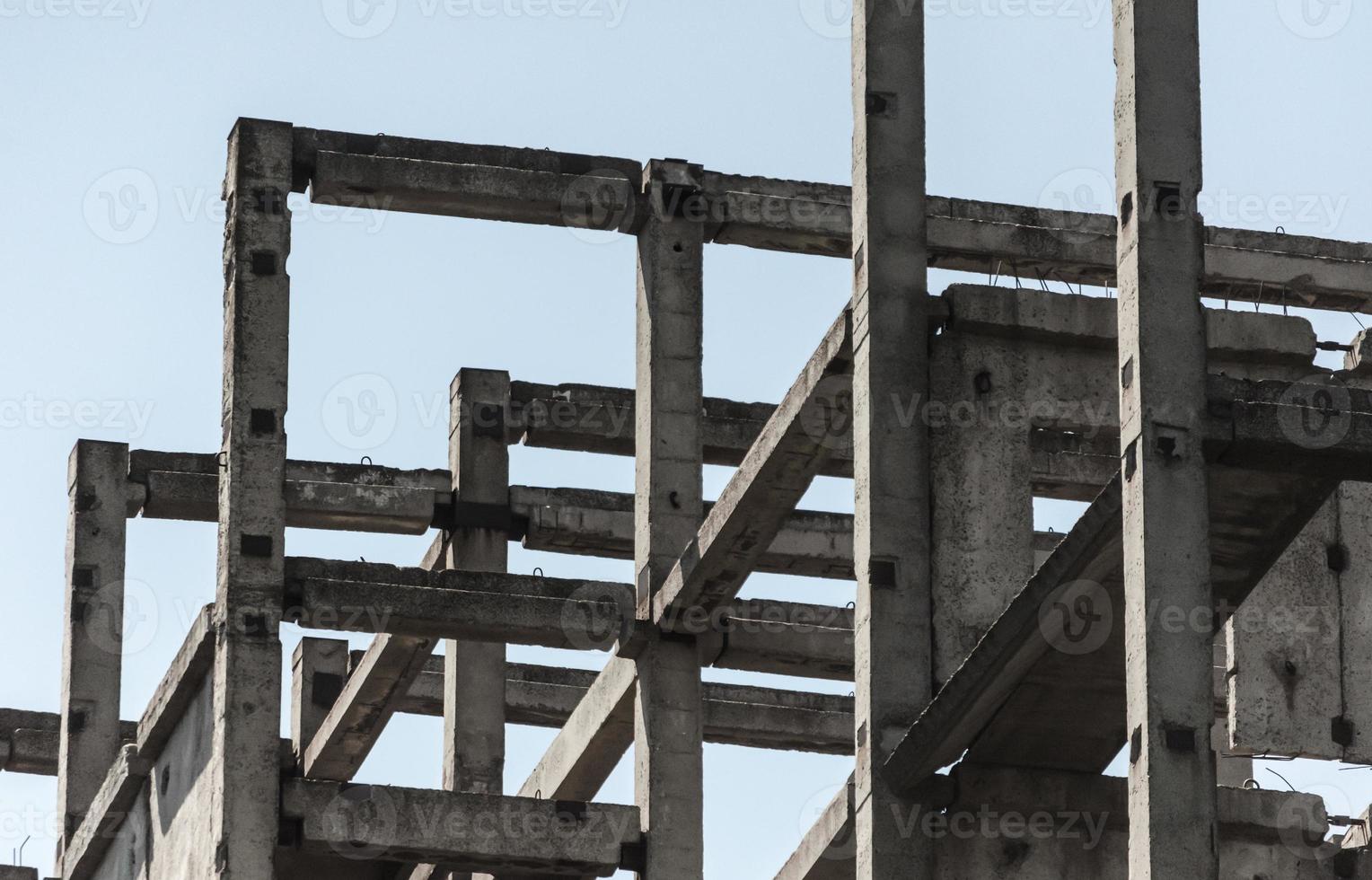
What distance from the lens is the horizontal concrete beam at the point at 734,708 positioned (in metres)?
26.4

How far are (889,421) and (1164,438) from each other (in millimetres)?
3053

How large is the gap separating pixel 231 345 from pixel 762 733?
8.87m

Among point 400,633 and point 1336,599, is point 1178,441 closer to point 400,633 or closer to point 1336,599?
point 1336,599

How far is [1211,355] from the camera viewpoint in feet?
56.4

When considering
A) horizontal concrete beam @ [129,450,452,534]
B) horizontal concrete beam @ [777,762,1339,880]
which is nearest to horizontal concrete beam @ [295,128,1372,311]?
horizontal concrete beam @ [129,450,452,534]

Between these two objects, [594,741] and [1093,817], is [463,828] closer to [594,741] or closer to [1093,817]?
[594,741]

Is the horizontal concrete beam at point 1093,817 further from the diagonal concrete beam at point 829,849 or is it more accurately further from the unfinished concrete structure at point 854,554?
the diagonal concrete beam at point 829,849

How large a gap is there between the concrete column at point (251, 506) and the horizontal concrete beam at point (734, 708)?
7.64 meters

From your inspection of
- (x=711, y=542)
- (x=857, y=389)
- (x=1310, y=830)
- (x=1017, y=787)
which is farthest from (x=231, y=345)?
(x=1310, y=830)

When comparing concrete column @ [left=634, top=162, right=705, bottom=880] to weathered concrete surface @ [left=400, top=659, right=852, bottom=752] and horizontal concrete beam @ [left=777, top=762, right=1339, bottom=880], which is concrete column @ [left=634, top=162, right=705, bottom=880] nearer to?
horizontal concrete beam @ [left=777, top=762, right=1339, bottom=880]

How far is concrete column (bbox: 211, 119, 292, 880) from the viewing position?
18.3 metres

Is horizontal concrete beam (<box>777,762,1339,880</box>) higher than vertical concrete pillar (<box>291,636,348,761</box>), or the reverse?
vertical concrete pillar (<box>291,636,348,761</box>)

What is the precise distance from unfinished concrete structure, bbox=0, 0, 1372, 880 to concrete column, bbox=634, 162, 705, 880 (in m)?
0.03

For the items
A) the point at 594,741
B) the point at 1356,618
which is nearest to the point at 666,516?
the point at 594,741
